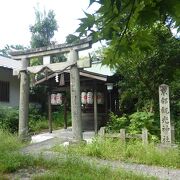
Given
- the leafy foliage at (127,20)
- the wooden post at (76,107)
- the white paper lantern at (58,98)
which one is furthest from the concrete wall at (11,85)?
the leafy foliage at (127,20)

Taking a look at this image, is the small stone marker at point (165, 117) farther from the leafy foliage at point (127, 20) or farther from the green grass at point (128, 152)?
the leafy foliage at point (127, 20)

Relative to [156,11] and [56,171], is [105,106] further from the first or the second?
[156,11]

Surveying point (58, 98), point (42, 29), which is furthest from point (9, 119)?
point (42, 29)

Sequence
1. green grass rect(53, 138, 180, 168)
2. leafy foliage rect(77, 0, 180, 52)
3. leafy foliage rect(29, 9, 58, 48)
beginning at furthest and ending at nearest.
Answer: leafy foliage rect(29, 9, 58, 48) → green grass rect(53, 138, 180, 168) → leafy foliage rect(77, 0, 180, 52)

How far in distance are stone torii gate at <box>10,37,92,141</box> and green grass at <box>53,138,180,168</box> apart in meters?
1.24

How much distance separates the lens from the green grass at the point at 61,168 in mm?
7266

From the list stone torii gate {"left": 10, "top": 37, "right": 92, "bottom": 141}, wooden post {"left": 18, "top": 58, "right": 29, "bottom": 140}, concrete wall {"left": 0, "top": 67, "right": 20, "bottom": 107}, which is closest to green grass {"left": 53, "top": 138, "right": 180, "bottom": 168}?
stone torii gate {"left": 10, "top": 37, "right": 92, "bottom": 141}

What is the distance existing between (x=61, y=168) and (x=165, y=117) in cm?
482

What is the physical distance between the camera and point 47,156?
1008cm

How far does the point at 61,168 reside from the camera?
810 centimetres

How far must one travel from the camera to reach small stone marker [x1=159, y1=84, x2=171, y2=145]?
37.0 feet

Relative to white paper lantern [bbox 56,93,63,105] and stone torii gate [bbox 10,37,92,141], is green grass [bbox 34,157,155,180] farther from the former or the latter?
white paper lantern [bbox 56,93,63,105]

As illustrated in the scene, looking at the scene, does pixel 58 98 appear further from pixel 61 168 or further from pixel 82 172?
pixel 82 172

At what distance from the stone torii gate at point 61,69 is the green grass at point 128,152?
1239mm
